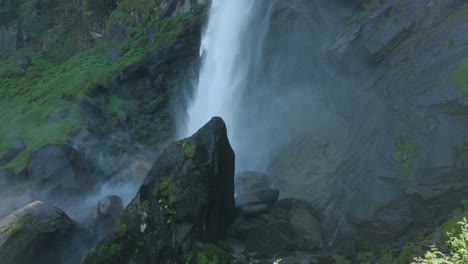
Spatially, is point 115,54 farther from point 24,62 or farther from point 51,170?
point 51,170

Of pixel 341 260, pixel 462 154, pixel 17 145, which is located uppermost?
pixel 17 145

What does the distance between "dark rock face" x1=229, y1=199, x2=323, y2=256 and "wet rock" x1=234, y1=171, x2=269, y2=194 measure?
3605mm

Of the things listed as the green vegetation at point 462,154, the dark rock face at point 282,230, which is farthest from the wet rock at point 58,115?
the green vegetation at point 462,154

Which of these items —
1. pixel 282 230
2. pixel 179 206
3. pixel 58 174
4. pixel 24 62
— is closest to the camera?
pixel 179 206

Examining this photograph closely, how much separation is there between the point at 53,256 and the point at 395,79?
1879cm

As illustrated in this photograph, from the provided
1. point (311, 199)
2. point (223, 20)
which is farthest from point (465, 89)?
point (223, 20)

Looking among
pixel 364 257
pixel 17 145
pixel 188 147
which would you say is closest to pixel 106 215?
pixel 188 147

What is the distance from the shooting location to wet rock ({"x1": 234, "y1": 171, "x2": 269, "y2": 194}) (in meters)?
25.0

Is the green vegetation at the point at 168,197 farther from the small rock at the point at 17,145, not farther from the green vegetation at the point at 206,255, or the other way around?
the small rock at the point at 17,145

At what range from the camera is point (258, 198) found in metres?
22.0

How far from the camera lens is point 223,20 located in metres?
37.3

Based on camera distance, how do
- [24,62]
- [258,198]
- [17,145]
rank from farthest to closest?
1. [24,62]
2. [17,145]
3. [258,198]

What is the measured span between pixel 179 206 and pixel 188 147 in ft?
9.21

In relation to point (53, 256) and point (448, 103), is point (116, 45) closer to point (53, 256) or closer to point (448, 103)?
point (53, 256)
